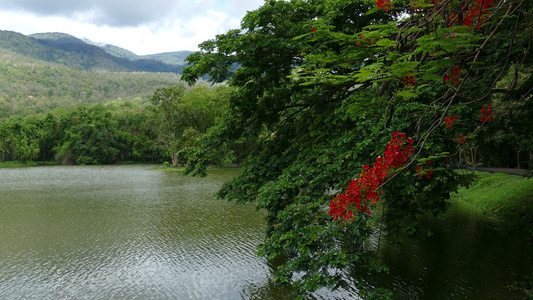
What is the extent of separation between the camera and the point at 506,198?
13.4 meters

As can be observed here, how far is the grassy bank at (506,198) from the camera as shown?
10759mm

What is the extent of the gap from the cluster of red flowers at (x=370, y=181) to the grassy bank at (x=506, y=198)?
25.6ft

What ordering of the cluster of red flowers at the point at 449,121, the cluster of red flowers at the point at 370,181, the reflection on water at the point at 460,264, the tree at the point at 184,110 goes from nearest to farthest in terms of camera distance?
the cluster of red flowers at the point at 370,181, the cluster of red flowers at the point at 449,121, the reflection on water at the point at 460,264, the tree at the point at 184,110

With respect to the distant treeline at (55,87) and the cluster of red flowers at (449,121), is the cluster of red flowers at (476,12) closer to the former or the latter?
the cluster of red flowers at (449,121)

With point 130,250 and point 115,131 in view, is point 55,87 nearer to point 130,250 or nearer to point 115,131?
point 115,131

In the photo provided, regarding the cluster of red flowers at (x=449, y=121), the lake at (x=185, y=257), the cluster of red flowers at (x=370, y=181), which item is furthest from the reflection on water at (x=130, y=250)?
the cluster of red flowers at (x=449, y=121)

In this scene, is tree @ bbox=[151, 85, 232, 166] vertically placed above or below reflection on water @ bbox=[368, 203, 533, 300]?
above

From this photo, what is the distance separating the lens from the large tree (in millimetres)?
3219

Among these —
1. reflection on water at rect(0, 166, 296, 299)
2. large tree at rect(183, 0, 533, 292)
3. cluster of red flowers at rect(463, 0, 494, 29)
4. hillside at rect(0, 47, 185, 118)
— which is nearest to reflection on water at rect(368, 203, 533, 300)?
large tree at rect(183, 0, 533, 292)

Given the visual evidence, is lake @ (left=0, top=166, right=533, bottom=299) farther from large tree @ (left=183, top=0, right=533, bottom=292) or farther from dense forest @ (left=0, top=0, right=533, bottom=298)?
large tree @ (left=183, top=0, right=533, bottom=292)

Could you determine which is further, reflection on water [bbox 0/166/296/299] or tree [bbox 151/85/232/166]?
tree [bbox 151/85/232/166]

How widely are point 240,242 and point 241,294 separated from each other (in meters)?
3.17

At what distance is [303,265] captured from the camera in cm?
439

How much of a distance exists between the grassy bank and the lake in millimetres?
759
